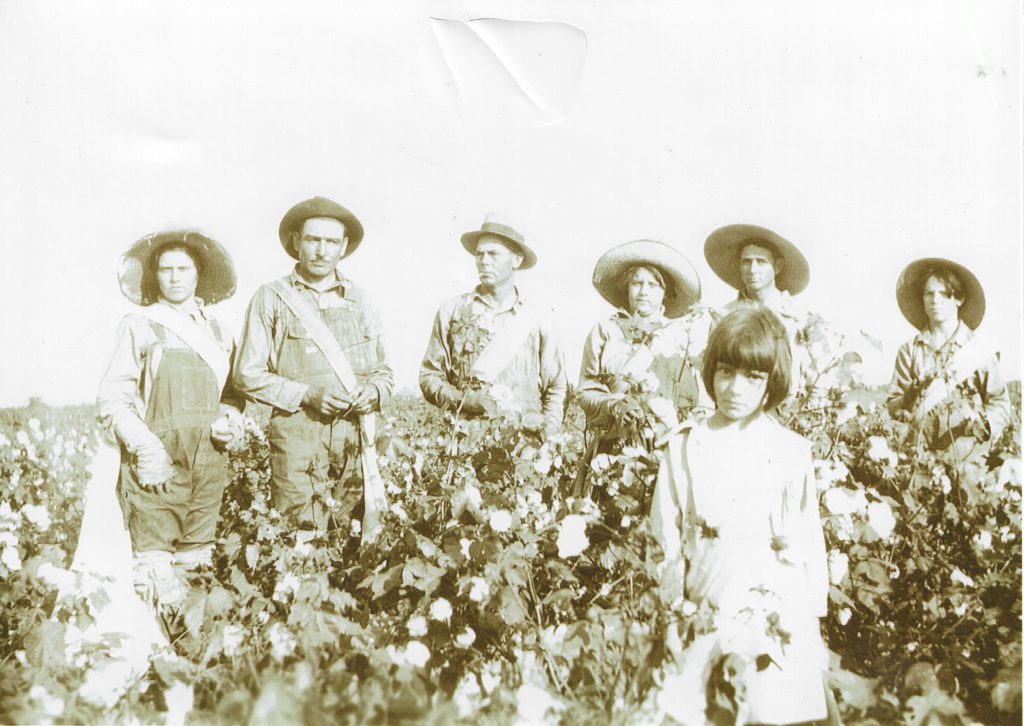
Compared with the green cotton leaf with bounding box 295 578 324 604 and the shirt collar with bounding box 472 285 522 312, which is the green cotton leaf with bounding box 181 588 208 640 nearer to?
the green cotton leaf with bounding box 295 578 324 604

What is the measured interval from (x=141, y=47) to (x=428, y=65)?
2.71 ft

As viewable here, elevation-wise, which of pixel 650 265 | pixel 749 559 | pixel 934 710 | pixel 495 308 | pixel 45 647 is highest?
pixel 650 265

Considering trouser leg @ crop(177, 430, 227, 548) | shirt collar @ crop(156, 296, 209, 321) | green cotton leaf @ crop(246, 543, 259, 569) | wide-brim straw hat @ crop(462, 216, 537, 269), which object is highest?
wide-brim straw hat @ crop(462, 216, 537, 269)

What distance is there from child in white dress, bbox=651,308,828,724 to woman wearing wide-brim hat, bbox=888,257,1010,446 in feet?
1.19

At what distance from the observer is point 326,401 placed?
8.44 ft

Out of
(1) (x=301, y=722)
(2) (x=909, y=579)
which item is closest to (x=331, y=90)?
(1) (x=301, y=722)

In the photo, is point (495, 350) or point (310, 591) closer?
point (310, 591)

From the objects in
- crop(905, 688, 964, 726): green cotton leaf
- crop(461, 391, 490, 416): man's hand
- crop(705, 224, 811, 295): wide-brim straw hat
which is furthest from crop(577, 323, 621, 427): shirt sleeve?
crop(905, 688, 964, 726): green cotton leaf

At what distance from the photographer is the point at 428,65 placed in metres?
2.57

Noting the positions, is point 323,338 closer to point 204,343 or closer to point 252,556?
point 204,343

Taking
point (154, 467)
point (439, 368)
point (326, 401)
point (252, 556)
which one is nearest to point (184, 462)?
point (154, 467)

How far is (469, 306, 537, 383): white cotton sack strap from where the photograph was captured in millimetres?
2580

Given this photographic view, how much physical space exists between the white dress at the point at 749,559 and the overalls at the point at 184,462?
1253 millimetres

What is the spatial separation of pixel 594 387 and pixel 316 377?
0.79 meters
